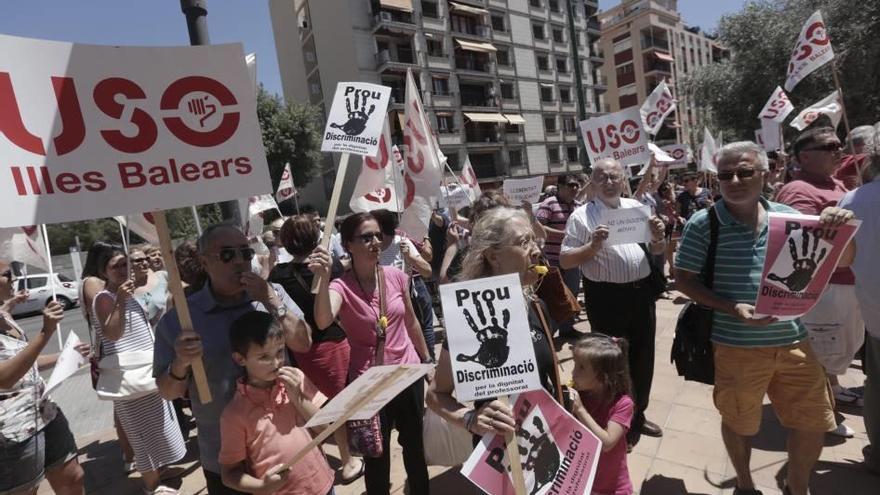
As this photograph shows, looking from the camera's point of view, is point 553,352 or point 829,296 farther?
point 829,296

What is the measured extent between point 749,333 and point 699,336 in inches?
9.4

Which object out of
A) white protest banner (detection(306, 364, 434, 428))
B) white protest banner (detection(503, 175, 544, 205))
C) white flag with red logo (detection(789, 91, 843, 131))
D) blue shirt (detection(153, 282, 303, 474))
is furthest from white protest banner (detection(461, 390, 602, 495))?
A: white flag with red logo (detection(789, 91, 843, 131))

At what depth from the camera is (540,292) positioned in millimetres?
2900

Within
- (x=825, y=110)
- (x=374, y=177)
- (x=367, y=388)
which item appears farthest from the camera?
(x=825, y=110)

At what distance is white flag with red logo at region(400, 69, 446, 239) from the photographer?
14.1 ft

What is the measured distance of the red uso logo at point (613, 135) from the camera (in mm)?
4465

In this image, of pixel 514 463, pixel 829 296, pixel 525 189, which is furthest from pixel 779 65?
pixel 514 463

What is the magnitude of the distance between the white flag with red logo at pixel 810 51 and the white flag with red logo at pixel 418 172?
4.18 meters

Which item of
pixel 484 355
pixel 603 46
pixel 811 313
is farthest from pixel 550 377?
pixel 603 46

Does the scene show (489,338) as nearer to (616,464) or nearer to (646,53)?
(616,464)

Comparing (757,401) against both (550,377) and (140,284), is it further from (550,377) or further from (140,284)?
(140,284)

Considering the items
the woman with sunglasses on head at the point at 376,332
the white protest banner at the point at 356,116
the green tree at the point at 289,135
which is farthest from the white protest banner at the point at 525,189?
the green tree at the point at 289,135

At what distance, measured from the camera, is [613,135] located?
4.56 metres

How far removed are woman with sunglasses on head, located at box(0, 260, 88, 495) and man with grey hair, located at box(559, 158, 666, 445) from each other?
306 cm
